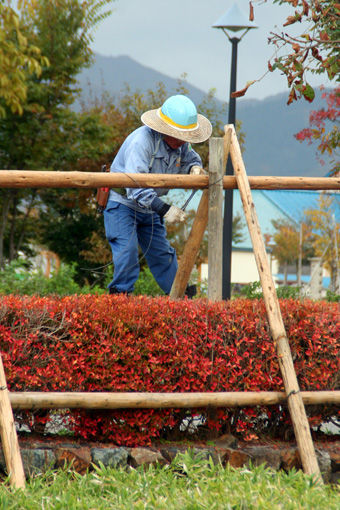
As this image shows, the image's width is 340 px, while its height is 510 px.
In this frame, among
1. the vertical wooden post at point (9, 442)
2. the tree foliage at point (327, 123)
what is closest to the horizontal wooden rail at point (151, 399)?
the vertical wooden post at point (9, 442)

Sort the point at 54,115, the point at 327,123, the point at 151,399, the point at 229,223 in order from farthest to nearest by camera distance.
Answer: the point at 54,115, the point at 327,123, the point at 229,223, the point at 151,399

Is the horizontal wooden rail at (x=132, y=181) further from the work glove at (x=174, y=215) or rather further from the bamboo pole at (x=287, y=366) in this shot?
the work glove at (x=174, y=215)

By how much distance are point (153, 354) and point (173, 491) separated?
1094mm

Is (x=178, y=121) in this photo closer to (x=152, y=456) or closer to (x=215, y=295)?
(x=215, y=295)

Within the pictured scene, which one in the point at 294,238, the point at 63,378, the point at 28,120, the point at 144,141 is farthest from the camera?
the point at 294,238

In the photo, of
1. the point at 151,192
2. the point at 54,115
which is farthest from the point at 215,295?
the point at 54,115

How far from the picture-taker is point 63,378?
4.34m

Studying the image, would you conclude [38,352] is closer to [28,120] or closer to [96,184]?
[96,184]

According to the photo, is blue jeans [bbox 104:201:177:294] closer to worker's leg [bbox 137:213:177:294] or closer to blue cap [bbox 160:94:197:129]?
worker's leg [bbox 137:213:177:294]

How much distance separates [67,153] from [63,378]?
11549 mm

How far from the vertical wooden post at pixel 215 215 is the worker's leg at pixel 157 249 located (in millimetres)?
1043

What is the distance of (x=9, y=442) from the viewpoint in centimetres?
391

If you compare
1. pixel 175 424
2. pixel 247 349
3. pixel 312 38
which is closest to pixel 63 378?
pixel 175 424

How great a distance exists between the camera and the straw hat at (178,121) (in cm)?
560
